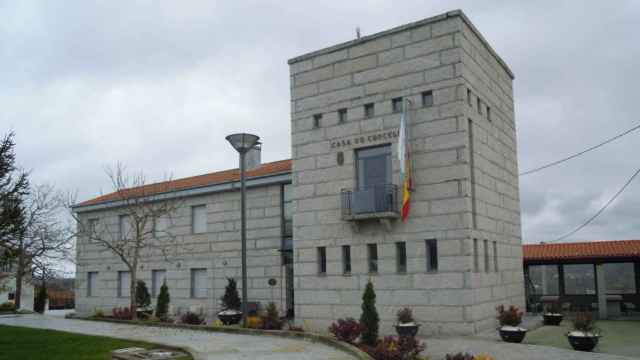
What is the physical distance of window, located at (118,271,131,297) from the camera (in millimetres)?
32250

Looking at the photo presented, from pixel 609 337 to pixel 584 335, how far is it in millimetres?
3760

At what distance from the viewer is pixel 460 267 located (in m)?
19.2

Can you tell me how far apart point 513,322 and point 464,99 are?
7.14 meters

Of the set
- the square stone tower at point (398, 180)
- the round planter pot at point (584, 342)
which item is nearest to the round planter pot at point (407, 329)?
the square stone tower at point (398, 180)

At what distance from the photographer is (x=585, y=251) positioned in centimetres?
2616

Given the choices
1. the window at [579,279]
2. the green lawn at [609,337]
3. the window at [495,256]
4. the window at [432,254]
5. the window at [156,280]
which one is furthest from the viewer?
the window at [156,280]

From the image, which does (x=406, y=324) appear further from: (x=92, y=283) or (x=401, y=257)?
(x=92, y=283)

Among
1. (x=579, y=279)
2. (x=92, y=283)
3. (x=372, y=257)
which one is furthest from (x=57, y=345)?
(x=579, y=279)

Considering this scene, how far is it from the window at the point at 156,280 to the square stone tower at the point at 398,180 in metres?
10.3

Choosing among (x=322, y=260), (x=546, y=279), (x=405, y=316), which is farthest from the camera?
(x=546, y=279)

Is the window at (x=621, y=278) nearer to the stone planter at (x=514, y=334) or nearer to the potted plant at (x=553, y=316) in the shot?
the potted plant at (x=553, y=316)

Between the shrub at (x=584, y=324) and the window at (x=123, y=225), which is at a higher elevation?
the window at (x=123, y=225)

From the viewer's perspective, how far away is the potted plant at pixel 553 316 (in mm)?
22391

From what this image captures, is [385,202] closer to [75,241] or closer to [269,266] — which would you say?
[269,266]
